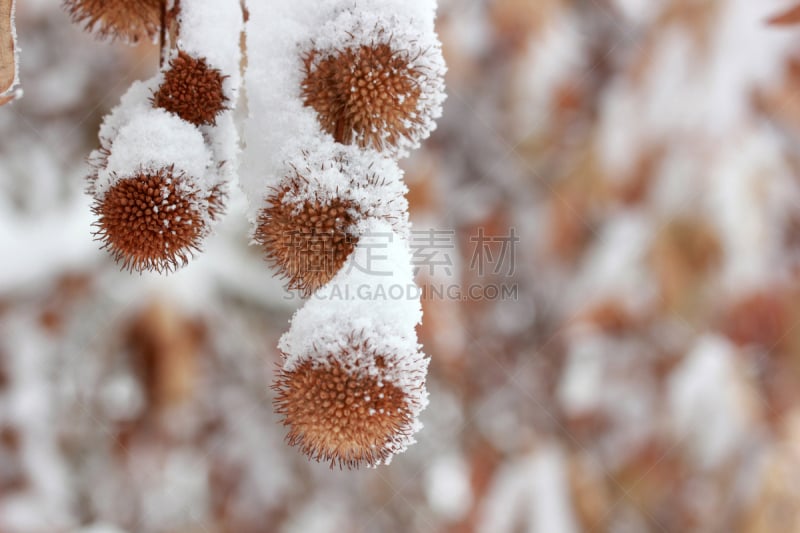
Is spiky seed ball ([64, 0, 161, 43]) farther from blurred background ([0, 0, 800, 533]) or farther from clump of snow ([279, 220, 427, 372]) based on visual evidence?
blurred background ([0, 0, 800, 533])

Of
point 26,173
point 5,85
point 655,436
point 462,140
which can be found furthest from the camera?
point 462,140

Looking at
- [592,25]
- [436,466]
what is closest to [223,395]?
[436,466]

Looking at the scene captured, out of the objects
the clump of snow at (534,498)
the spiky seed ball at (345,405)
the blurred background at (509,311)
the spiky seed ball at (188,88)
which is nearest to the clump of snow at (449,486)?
the blurred background at (509,311)

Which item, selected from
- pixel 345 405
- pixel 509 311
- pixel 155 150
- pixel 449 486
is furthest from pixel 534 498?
pixel 155 150

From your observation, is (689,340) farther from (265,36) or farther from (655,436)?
(265,36)

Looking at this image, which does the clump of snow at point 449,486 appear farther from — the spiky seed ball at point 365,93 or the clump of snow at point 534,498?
the spiky seed ball at point 365,93

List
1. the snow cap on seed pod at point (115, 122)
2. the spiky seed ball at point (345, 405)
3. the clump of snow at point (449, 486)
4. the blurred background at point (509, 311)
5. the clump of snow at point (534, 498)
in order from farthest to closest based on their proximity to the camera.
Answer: the clump of snow at point (449, 486) < the clump of snow at point (534, 498) < the blurred background at point (509, 311) < the snow cap on seed pod at point (115, 122) < the spiky seed ball at point (345, 405)
